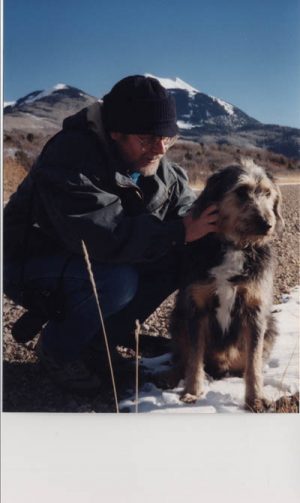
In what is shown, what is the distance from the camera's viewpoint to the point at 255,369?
4.07 metres

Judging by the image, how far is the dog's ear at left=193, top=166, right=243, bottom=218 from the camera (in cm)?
399

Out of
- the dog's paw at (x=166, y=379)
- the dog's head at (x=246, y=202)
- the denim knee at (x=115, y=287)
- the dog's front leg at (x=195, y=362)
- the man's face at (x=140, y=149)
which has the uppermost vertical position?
the man's face at (x=140, y=149)

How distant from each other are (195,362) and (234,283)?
0.45 metres

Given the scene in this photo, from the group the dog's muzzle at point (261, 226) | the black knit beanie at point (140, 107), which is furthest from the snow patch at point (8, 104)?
the dog's muzzle at point (261, 226)

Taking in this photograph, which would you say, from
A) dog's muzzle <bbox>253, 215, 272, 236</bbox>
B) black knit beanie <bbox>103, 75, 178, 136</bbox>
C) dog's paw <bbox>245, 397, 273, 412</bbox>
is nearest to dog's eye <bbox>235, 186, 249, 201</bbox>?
Answer: dog's muzzle <bbox>253, 215, 272, 236</bbox>

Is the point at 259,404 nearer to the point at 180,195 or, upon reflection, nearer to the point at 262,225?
the point at 262,225

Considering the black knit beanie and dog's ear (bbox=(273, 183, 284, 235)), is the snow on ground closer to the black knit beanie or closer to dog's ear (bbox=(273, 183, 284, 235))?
dog's ear (bbox=(273, 183, 284, 235))

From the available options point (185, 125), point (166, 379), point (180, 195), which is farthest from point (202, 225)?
point (166, 379)

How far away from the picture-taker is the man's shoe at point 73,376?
424 centimetres

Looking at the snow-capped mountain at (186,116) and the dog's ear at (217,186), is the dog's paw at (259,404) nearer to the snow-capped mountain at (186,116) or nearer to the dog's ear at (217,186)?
the dog's ear at (217,186)

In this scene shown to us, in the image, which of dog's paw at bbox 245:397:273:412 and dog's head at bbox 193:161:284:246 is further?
dog's paw at bbox 245:397:273:412

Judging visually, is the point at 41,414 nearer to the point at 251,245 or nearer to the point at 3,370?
the point at 3,370

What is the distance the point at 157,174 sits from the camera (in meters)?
4.35

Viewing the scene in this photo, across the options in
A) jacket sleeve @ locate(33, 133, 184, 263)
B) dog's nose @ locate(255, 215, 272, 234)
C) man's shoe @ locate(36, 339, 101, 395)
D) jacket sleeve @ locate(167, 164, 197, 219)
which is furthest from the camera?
jacket sleeve @ locate(167, 164, 197, 219)
